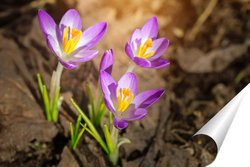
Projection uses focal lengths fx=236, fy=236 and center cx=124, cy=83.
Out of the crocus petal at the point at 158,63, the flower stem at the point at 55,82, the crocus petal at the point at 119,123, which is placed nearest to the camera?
the crocus petal at the point at 119,123

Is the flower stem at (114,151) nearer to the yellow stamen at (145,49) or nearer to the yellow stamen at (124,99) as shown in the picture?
the yellow stamen at (124,99)

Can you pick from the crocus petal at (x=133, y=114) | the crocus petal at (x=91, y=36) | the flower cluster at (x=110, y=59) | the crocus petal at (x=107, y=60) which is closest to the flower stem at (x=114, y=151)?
the flower cluster at (x=110, y=59)

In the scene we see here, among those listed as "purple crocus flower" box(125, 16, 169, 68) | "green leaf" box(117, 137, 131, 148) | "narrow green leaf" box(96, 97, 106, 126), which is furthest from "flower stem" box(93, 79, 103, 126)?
"purple crocus flower" box(125, 16, 169, 68)

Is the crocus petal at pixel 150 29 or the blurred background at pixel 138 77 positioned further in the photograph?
the blurred background at pixel 138 77

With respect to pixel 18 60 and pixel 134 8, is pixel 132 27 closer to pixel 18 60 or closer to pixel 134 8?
pixel 134 8

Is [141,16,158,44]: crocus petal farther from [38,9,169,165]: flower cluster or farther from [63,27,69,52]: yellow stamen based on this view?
[63,27,69,52]: yellow stamen

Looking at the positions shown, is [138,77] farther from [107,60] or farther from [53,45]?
[53,45]
